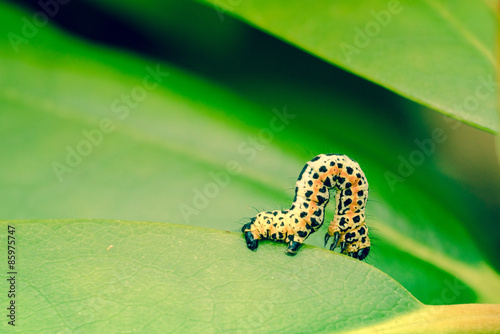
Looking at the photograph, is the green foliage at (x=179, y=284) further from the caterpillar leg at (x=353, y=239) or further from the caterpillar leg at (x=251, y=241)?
the caterpillar leg at (x=353, y=239)

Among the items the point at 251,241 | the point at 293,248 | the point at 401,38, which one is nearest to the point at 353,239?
the point at 293,248

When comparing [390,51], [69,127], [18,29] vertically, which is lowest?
[69,127]

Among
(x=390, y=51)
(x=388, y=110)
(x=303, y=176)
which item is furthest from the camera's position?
(x=388, y=110)

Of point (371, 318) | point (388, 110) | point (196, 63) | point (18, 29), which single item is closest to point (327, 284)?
point (371, 318)

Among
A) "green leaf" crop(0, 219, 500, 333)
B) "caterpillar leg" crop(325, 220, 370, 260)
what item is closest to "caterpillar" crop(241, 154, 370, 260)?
"caterpillar leg" crop(325, 220, 370, 260)

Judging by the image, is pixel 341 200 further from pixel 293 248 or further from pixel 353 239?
pixel 293 248

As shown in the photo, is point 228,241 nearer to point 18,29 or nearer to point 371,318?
point 371,318
